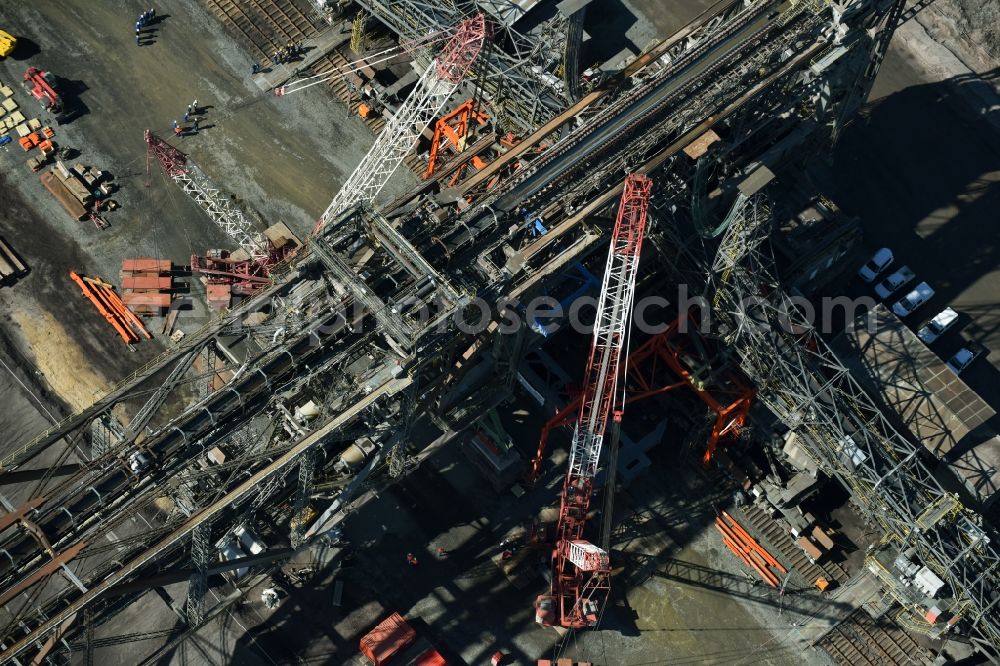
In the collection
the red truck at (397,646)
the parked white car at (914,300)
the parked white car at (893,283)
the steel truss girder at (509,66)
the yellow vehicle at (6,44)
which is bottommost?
the parked white car at (914,300)

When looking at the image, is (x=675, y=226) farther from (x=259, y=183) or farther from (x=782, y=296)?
(x=259, y=183)

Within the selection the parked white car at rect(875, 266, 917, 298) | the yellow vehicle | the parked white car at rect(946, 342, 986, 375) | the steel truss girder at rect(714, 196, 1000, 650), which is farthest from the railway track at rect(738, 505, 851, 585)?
the yellow vehicle

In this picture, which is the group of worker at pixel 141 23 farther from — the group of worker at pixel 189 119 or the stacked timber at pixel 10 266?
the stacked timber at pixel 10 266

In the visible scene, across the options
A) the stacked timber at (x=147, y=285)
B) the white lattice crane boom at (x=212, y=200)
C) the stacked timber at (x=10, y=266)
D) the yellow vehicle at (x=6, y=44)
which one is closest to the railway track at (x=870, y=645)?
the white lattice crane boom at (x=212, y=200)

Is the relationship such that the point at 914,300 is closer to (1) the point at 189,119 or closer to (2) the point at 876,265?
(2) the point at 876,265

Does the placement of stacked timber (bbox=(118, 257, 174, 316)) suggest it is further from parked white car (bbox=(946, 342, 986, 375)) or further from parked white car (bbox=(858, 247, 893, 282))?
parked white car (bbox=(946, 342, 986, 375))

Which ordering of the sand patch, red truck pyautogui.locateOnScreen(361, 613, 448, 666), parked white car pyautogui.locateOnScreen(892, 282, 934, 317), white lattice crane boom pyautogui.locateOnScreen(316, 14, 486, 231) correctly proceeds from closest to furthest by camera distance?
red truck pyautogui.locateOnScreen(361, 613, 448, 666)
the sand patch
white lattice crane boom pyautogui.locateOnScreen(316, 14, 486, 231)
parked white car pyautogui.locateOnScreen(892, 282, 934, 317)
